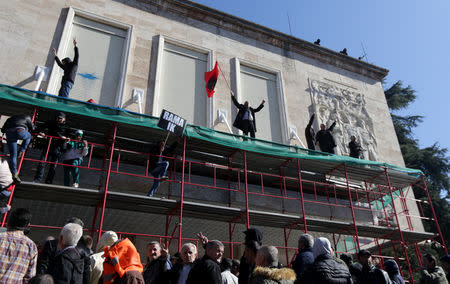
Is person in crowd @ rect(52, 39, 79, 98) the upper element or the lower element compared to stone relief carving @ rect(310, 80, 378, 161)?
lower

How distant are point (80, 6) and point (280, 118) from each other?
29.0ft

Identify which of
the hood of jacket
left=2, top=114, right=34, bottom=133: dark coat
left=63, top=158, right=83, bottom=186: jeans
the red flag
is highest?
the red flag

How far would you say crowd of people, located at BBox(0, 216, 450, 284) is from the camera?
12.4ft

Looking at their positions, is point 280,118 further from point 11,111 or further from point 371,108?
point 11,111

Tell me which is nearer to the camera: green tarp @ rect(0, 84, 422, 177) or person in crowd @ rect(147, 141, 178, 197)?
green tarp @ rect(0, 84, 422, 177)

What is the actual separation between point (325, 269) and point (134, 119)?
654 centimetres

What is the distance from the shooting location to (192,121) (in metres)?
13.1

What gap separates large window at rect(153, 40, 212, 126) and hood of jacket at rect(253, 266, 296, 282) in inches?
372

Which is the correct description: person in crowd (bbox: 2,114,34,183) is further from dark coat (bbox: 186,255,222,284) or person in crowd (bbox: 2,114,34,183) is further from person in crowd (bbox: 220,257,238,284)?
dark coat (bbox: 186,255,222,284)

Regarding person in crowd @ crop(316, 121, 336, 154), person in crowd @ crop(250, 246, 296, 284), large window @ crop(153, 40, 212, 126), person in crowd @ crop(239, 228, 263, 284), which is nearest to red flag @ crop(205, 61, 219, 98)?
large window @ crop(153, 40, 212, 126)

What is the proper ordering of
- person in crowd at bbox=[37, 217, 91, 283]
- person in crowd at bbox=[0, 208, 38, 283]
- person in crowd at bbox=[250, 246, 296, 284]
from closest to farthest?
1. person in crowd at bbox=[250, 246, 296, 284]
2. person in crowd at bbox=[0, 208, 38, 283]
3. person in crowd at bbox=[37, 217, 91, 283]

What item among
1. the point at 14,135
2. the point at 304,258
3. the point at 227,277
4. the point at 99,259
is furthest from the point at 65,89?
the point at 304,258

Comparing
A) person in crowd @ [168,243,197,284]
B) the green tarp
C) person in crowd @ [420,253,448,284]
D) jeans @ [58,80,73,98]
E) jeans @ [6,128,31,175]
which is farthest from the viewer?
jeans @ [58,80,73,98]

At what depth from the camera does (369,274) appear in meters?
5.56
